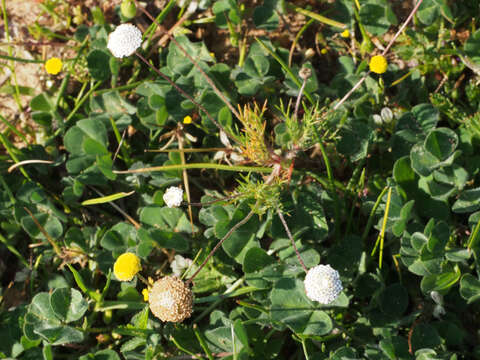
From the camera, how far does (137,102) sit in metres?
2.76

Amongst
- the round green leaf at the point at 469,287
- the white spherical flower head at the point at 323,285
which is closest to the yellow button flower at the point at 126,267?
the white spherical flower head at the point at 323,285

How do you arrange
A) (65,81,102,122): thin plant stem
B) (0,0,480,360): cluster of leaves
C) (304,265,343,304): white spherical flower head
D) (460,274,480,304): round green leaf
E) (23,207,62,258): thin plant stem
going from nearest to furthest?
(304,265,343,304): white spherical flower head → (460,274,480,304): round green leaf → (0,0,480,360): cluster of leaves → (23,207,62,258): thin plant stem → (65,81,102,122): thin plant stem

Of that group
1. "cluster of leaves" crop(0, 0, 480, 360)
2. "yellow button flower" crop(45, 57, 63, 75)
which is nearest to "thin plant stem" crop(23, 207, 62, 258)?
"cluster of leaves" crop(0, 0, 480, 360)

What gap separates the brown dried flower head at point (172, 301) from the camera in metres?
2.06

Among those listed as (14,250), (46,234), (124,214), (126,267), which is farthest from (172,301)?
(14,250)

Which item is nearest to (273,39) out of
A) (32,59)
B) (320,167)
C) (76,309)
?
(320,167)

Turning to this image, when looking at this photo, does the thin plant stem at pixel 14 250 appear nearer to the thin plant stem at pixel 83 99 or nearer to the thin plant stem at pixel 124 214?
the thin plant stem at pixel 124 214

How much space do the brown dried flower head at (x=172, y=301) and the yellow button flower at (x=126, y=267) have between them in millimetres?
260

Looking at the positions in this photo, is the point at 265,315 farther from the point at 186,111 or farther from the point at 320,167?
the point at 186,111

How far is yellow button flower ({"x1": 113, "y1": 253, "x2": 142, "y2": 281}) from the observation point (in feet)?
7.60

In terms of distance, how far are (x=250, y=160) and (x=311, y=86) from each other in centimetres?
48

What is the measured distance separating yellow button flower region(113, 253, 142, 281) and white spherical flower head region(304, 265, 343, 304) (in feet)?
2.54

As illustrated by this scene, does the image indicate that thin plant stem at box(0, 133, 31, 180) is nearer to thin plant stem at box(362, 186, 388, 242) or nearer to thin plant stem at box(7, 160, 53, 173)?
thin plant stem at box(7, 160, 53, 173)

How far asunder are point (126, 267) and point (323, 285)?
2.84ft
